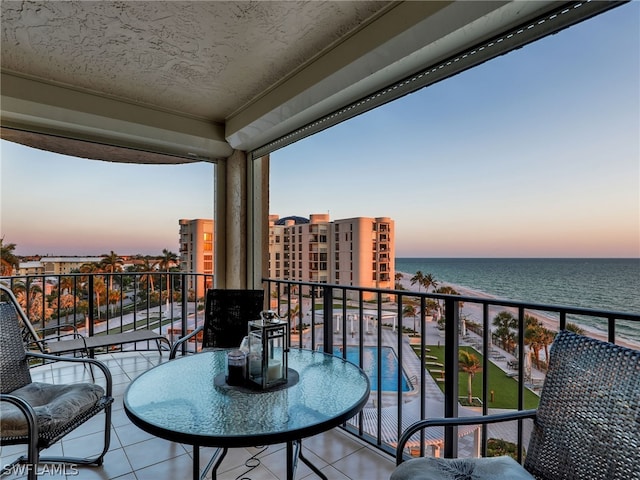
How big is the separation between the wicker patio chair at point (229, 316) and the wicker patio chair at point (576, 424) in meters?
1.72

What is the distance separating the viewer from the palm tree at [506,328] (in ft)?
25.2

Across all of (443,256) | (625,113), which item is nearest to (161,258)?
(443,256)

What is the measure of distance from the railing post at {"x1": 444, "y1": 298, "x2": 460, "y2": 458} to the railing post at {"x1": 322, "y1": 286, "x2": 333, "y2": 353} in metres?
0.94

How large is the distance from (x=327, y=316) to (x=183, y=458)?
4.33 ft

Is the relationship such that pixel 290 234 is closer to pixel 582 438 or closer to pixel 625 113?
pixel 582 438

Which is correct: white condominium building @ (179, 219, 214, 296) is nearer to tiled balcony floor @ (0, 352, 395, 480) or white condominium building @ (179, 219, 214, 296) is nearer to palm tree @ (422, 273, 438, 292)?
tiled balcony floor @ (0, 352, 395, 480)

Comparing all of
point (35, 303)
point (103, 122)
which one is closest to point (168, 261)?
point (35, 303)

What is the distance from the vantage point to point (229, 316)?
2738 mm

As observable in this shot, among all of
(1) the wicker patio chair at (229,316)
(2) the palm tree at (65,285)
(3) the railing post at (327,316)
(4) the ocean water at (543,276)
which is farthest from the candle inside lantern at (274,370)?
(4) the ocean water at (543,276)

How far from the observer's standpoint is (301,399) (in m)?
1.34

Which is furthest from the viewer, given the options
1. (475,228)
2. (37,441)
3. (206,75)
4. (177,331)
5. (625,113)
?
(475,228)

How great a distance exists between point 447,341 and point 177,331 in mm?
4665

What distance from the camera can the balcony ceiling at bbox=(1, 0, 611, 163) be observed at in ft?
5.56

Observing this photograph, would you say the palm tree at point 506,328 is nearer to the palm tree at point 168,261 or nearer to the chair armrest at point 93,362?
the palm tree at point 168,261
